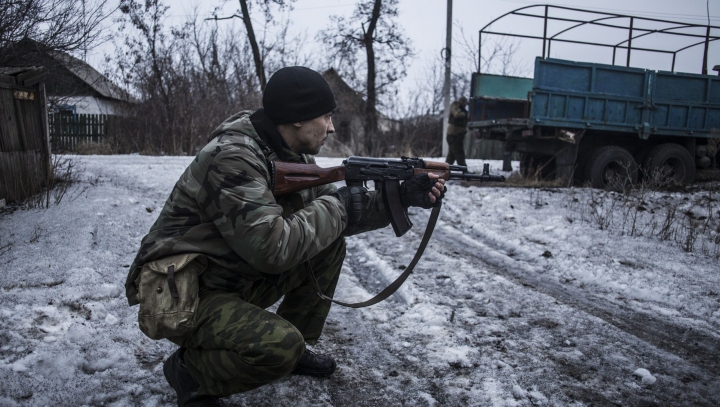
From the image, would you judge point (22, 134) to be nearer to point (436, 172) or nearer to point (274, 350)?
point (436, 172)

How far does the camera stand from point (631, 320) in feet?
11.4

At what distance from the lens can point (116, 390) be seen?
2.38 meters

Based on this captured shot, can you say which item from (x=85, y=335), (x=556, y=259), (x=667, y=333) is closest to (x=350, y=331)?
(x=85, y=335)

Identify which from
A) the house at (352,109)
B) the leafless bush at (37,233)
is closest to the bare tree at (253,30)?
the house at (352,109)

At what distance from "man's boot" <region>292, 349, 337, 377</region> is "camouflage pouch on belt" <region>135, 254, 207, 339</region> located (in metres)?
0.77

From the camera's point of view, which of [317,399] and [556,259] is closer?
[317,399]

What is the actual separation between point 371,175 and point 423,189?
291 millimetres

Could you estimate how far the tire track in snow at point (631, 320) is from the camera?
3.00 m

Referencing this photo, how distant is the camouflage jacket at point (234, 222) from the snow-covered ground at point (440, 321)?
694 millimetres

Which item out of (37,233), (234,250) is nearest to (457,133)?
(37,233)

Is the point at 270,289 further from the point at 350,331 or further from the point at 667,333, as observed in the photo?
the point at 667,333

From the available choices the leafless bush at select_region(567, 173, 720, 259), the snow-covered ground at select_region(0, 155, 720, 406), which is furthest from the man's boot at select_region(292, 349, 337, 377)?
the leafless bush at select_region(567, 173, 720, 259)

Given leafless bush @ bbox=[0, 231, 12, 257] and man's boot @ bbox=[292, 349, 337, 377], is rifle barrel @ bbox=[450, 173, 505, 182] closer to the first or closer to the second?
man's boot @ bbox=[292, 349, 337, 377]

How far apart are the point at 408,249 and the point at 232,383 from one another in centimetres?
343
